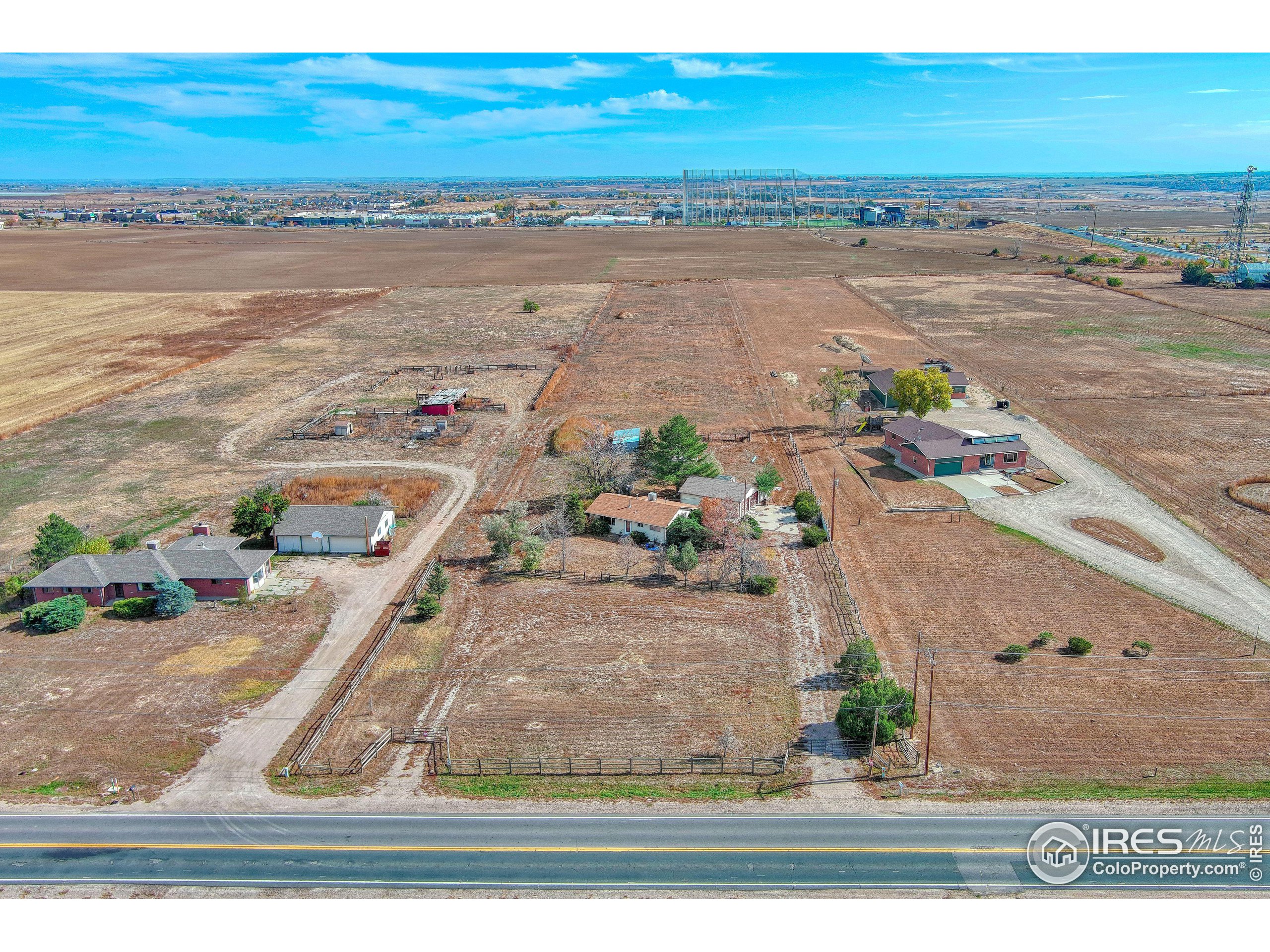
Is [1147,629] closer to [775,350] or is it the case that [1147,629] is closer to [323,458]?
[323,458]

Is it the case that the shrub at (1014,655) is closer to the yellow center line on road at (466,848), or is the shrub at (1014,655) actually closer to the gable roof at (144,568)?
the yellow center line on road at (466,848)

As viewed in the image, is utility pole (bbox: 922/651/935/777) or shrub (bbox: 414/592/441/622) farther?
shrub (bbox: 414/592/441/622)

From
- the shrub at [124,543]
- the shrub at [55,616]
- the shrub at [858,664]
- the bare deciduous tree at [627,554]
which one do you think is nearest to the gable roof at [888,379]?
the bare deciduous tree at [627,554]

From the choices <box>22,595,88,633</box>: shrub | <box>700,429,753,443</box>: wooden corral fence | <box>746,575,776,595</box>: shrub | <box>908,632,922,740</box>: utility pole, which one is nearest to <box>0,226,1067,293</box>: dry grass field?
<box>700,429,753,443</box>: wooden corral fence

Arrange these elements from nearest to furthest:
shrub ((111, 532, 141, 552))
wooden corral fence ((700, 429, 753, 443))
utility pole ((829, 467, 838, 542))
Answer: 1. shrub ((111, 532, 141, 552))
2. utility pole ((829, 467, 838, 542))
3. wooden corral fence ((700, 429, 753, 443))

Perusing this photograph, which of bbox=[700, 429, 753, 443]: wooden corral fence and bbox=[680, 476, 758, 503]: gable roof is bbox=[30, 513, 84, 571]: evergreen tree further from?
bbox=[700, 429, 753, 443]: wooden corral fence

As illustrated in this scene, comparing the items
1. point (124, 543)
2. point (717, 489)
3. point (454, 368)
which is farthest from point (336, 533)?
point (454, 368)
